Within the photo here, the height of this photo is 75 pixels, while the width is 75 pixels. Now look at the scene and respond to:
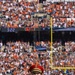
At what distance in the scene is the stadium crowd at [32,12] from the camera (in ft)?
56.3

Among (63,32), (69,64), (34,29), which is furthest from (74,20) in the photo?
(69,64)

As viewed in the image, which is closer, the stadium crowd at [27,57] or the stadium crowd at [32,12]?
the stadium crowd at [27,57]

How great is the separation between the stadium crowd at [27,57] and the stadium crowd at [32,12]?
799 millimetres

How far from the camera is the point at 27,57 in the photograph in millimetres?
15961

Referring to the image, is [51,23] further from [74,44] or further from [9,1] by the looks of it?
[9,1]

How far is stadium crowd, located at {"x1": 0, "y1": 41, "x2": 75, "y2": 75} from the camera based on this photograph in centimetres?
1488

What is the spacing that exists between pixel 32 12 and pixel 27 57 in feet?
9.30

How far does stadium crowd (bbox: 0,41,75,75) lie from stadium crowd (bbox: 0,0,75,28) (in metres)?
0.80

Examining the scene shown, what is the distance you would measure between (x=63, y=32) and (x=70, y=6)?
162 cm

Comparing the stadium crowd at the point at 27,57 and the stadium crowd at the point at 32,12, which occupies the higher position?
the stadium crowd at the point at 32,12

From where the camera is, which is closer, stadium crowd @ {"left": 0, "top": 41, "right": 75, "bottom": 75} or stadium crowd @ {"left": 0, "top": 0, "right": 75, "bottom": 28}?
stadium crowd @ {"left": 0, "top": 41, "right": 75, "bottom": 75}

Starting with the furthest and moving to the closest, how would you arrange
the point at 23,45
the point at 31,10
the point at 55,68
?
the point at 31,10 → the point at 23,45 → the point at 55,68

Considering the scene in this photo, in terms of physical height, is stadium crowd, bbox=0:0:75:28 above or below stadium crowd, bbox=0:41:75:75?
above

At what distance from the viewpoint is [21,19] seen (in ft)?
57.4
